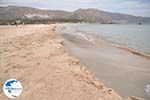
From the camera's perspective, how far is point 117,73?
918 cm

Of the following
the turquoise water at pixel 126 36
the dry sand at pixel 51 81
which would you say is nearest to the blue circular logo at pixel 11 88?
the dry sand at pixel 51 81

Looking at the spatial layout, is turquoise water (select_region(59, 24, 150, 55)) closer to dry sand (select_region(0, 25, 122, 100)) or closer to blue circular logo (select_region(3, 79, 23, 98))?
dry sand (select_region(0, 25, 122, 100))

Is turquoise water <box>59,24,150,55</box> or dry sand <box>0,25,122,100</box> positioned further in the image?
turquoise water <box>59,24,150,55</box>

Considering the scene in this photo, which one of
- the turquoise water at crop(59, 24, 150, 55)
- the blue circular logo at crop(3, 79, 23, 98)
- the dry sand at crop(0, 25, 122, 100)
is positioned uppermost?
the blue circular logo at crop(3, 79, 23, 98)

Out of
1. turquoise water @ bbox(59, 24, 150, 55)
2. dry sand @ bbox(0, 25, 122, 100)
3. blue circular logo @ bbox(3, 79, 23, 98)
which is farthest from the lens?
turquoise water @ bbox(59, 24, 150, 55)

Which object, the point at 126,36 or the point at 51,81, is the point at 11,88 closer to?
the point at 51,81

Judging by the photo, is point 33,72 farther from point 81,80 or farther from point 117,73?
point 117,73

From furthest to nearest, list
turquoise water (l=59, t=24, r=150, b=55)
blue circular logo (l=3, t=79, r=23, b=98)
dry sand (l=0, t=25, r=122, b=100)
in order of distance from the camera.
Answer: turquoise water (l=59, t=24, r=150, b=55), dry sand (l=0, t=25, r=122, b=100), blue circular logo (l=3, t=79, r=23, b=98)

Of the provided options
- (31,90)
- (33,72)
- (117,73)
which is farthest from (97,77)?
(31,90)

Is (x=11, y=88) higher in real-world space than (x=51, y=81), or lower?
higher

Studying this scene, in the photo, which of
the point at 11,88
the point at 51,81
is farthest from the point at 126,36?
the point at 11,88

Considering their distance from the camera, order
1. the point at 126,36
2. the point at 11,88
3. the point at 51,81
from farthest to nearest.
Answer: the point at 126,36, the point at 51,81, the point at 11,88

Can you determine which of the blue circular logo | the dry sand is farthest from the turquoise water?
the blue circular logo

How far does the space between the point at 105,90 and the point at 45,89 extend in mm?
1860
